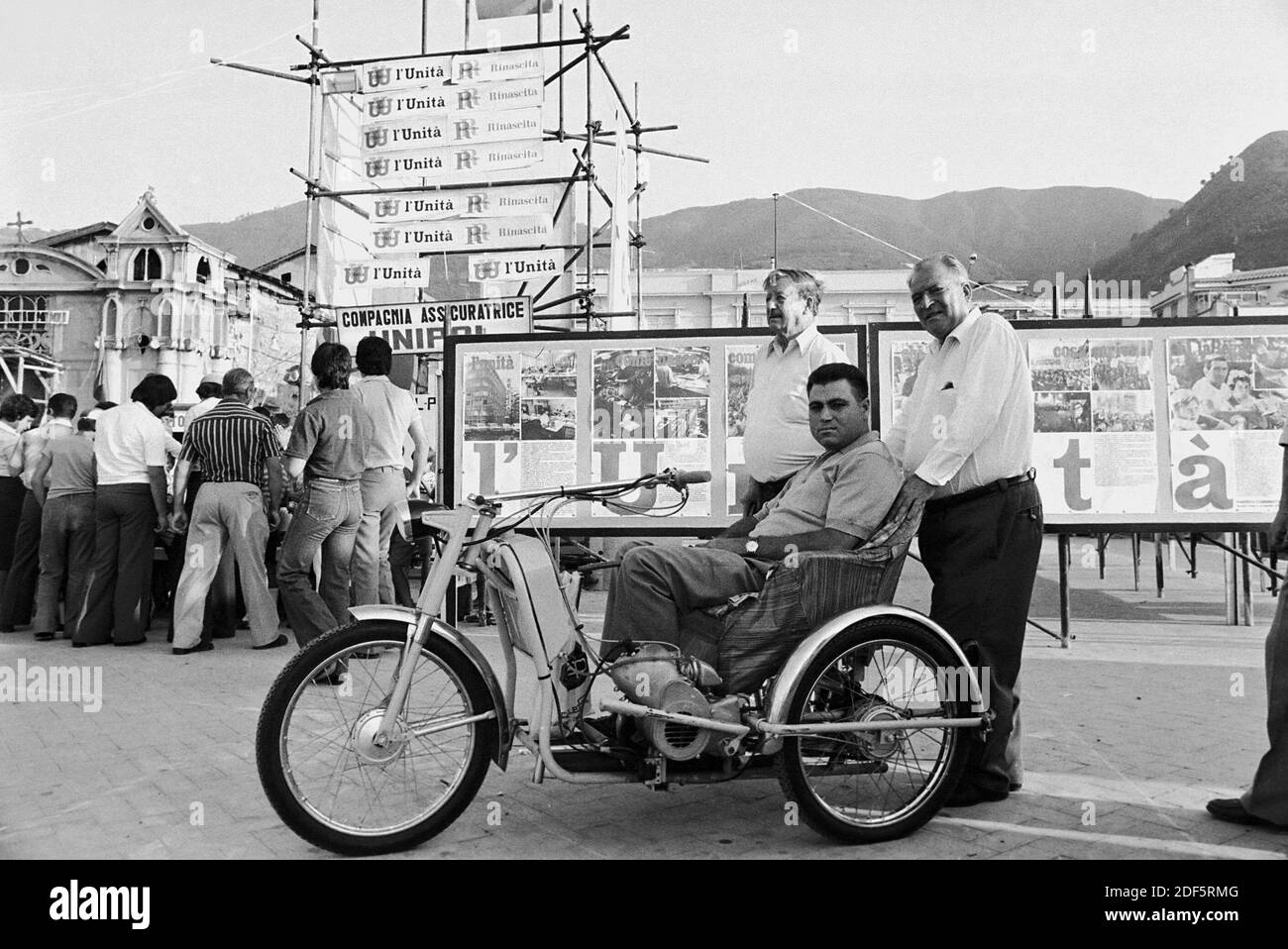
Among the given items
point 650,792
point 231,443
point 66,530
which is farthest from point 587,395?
point 66,530

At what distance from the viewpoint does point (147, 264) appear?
58438 mm

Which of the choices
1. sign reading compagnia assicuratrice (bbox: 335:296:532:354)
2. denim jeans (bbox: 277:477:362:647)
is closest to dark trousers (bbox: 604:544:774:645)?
denim jeans (bbox: 277:477:362:647)

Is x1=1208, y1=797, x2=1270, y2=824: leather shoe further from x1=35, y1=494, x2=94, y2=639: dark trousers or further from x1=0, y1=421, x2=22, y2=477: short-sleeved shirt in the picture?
x1=0, y1=421, x2=22, y2=477: short-sleeved shirt

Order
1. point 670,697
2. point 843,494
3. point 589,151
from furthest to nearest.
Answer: point 589,151 < point 843,494 < point 670,697

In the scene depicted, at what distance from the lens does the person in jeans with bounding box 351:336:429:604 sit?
6.32 m

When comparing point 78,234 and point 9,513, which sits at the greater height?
point 78,234

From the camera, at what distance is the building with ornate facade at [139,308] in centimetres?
5569

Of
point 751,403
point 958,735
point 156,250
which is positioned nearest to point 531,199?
point 751,403

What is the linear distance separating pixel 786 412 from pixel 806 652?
161 centimetres

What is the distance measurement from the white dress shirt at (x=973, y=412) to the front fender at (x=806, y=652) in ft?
1.66

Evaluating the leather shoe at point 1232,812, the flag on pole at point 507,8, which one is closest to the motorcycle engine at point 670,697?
the leather shoe at point 1232,812

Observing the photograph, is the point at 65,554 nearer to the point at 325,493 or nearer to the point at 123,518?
the point at 123,518

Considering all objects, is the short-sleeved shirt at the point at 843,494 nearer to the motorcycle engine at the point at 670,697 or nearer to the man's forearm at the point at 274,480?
the motorcycle engine at the point at 670,697

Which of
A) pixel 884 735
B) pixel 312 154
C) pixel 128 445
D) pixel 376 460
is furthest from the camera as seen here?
pixel 312 154
